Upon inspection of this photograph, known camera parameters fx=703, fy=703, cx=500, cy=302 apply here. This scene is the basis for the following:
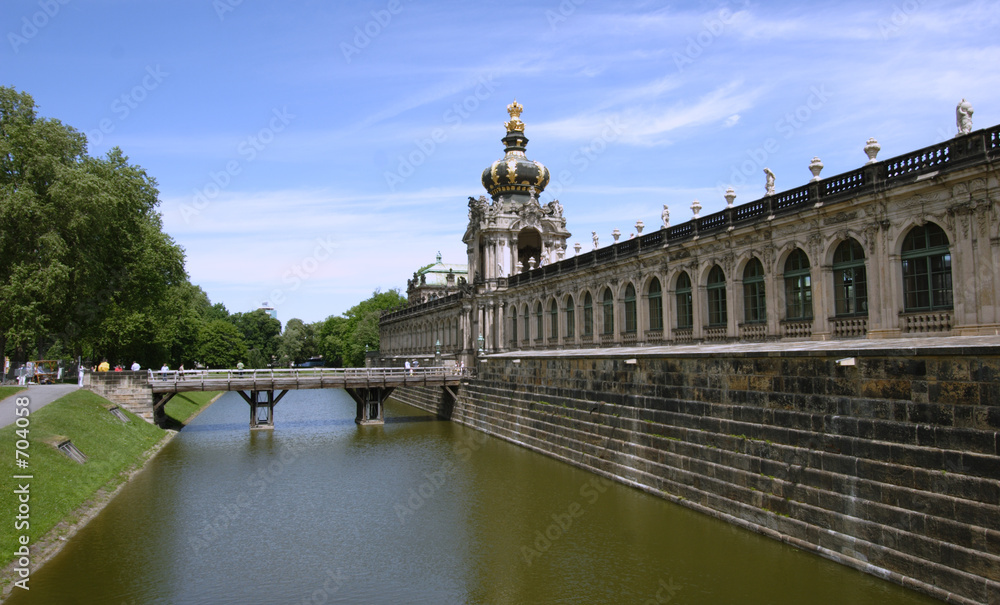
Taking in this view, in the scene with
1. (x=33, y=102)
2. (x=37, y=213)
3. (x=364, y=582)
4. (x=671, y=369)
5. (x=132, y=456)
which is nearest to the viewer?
(x=364, y=582)

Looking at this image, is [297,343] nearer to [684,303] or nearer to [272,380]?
[272,380]

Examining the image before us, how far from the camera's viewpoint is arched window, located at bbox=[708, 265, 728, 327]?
2523 centimetres

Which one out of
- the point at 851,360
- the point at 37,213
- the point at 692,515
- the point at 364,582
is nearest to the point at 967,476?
the point at 851,360

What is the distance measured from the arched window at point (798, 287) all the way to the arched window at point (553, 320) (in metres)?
17.6

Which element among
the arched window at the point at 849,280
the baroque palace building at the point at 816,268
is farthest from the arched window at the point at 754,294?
the arched window at the point at 849,280

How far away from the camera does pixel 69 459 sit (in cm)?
2173

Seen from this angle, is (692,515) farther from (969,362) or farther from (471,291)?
(471,291)

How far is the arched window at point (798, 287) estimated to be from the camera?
21359 millimetres

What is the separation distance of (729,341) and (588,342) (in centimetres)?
1097

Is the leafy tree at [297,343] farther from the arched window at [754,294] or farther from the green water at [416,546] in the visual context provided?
the arched window at [754,294]

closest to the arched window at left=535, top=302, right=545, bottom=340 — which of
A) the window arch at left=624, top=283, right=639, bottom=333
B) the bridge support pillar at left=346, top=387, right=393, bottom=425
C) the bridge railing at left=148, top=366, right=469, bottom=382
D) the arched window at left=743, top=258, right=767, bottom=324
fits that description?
the bridge railing at left=148, top=366, right=469, bottom=382

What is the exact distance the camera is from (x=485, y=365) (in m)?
39.9

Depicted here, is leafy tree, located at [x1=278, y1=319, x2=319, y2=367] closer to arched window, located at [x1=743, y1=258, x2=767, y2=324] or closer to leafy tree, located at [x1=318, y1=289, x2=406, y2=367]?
leafy tree, located at [x1=318, y1=289, x2=406, y2=367]

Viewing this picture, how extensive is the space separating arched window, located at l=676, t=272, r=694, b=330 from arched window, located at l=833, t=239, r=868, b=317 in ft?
23.2
